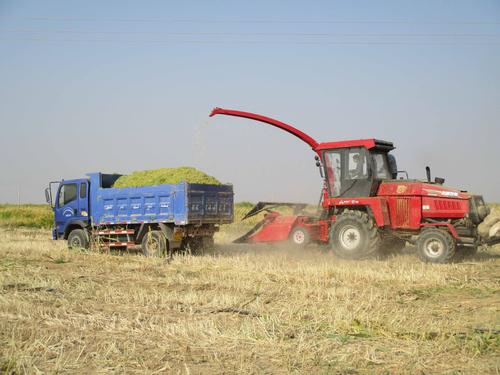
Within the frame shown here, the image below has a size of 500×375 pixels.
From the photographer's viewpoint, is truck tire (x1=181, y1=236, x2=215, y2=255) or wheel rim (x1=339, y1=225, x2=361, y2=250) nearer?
wheel rim (x1=339, y1=225, x2=361, y2=250)

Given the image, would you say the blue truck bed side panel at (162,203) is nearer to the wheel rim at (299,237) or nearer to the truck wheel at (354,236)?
the wheel rim at (299,237)

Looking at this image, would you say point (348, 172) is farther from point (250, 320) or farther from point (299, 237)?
point (250, 320)

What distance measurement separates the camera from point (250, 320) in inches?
235

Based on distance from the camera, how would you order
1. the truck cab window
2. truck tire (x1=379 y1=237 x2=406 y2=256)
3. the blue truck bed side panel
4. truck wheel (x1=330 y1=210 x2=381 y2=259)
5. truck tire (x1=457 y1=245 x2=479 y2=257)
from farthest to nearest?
the truck cab window
truck tire (x1=379 y1=237 x2=406 y2=256)
the blue truck bed side panel
truck wheel (x1=330 y1=210 x2=381 y2=259)
truck tire (x1=457 y1=245 x2=479 y2=257)

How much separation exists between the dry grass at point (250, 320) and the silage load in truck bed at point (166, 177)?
3432mm

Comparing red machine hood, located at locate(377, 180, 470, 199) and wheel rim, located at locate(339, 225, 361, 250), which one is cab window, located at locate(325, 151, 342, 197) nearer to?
wheel rim, located at locate(339, 225, 361, 250)

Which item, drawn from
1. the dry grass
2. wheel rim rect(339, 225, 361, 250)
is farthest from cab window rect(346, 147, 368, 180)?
the dry grass

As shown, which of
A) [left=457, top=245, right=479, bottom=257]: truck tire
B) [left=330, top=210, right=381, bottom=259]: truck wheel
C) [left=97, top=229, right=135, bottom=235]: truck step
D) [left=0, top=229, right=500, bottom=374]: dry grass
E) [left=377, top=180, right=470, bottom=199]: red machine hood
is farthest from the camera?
[left=97, top=229, right=135, bottom=235]: truck step

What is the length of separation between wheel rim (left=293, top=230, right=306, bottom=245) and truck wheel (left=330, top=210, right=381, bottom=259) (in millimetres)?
862

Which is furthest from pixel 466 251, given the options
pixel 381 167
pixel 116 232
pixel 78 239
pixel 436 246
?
pixel 78 239

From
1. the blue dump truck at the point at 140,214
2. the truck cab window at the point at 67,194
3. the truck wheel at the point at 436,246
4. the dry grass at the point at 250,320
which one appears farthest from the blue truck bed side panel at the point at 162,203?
the truck wheel at the point at 436,246

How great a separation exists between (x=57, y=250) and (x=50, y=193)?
177cm

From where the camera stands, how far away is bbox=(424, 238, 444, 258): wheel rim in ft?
37.4

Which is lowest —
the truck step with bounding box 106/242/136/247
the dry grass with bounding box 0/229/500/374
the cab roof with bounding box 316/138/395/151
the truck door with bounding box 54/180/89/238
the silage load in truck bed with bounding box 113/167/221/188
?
the dry grass with bounding box 0/229/500/374
